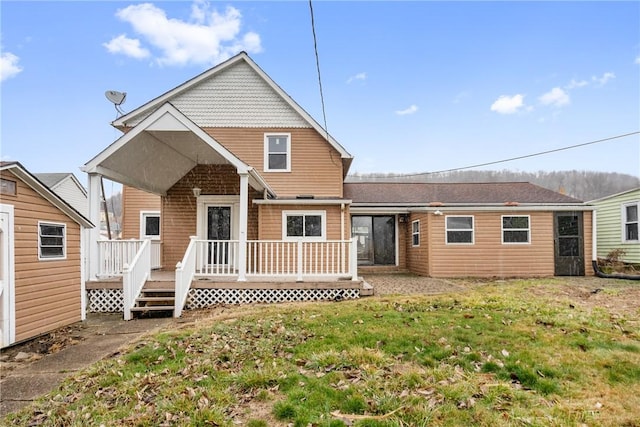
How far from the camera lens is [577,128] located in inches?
776

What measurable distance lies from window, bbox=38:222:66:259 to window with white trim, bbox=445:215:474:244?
432 inches

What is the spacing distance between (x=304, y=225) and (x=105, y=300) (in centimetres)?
556

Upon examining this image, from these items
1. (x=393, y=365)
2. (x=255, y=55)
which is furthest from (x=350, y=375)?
(x=255, y=55)

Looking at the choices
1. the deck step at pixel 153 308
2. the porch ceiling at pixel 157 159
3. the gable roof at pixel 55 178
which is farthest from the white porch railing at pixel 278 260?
the gable roof at pixel 55 178

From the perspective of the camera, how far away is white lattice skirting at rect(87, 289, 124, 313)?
8.55 meters

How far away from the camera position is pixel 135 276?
8.02 metres

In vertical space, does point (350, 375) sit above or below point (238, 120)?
below

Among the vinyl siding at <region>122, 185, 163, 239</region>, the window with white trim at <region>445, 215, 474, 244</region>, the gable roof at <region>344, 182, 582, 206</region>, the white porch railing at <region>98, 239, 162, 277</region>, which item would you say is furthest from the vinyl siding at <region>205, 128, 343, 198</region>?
the vinyl siding at <region>122, 185, 163, 239</region>

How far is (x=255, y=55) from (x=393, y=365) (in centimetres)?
1160

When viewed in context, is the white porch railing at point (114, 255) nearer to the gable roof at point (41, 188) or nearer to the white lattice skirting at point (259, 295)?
the gable roof at point (41, 188)

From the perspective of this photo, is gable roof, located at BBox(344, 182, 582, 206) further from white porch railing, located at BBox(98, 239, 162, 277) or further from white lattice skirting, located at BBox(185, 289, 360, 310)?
white porch railing, located at BBox(98, 239, 162, 277)

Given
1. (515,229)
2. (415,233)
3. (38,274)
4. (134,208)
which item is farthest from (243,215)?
(515,229)

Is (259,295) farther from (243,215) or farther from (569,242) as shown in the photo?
(569,242)

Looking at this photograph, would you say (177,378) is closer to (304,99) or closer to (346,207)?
(346,207)
